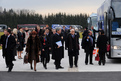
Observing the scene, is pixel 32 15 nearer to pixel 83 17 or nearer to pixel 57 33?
pixel 83 17

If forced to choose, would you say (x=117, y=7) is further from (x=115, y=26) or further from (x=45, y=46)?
(x=45, y=46)

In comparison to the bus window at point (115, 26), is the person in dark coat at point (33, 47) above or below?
below

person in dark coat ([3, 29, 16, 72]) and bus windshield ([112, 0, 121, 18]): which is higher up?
bus windshield ([112, 0, 121, 18])

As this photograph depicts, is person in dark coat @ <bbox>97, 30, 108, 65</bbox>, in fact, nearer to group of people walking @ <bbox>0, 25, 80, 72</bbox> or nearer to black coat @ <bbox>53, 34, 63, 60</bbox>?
group of people walking @ <bbox>0, 25, 80, 72</bbox>

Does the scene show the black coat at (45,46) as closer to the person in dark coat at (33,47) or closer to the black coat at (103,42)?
the person in dark coat at (33,47)

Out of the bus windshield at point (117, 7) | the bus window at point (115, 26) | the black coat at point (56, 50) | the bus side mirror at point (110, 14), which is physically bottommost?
the black coat at point (56, 50)

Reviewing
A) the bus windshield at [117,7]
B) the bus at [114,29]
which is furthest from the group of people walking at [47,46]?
the bus windshield at [117,7]

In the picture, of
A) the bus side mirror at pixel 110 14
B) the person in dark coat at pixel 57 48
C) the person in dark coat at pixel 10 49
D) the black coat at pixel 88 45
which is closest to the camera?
the person in dark coat at pixel 10 49

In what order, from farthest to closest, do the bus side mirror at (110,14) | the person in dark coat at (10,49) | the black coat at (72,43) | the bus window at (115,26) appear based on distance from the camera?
1. the bus window at (115,26)
2. the bus side mirror at (110,14)
3. the black coat at (72,43)
4. the person in dark coat at (10,49)

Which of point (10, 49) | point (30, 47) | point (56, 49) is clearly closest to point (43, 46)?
point (56, 49)

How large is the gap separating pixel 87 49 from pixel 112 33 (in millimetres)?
1388

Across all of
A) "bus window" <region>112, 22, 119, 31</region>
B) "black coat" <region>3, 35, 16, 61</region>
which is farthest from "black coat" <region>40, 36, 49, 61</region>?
"bus window" <region>112, 22, 119, 31</region>

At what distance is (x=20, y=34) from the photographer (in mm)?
18078

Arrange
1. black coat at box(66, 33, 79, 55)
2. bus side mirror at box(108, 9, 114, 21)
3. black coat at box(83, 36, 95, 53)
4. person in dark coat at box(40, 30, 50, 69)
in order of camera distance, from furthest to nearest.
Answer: black coat at box(83, 36, 95, 53)
bus side mirror at box(108, 9, 114, 21)
person in dark coat at box(40, 30, 50, 69)
black coat at box(66, 33, 79, 55)
